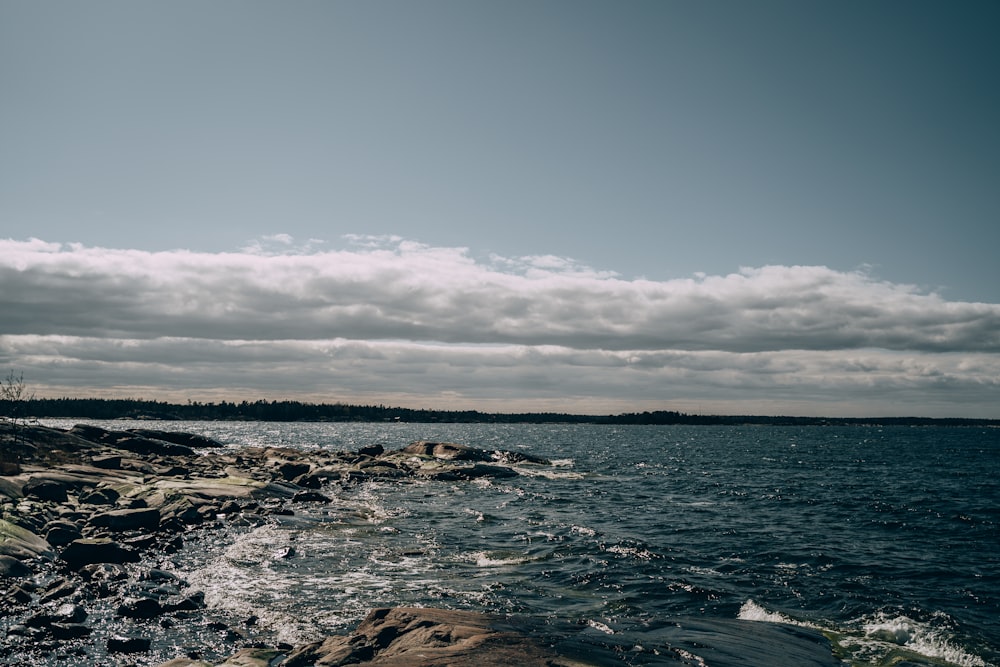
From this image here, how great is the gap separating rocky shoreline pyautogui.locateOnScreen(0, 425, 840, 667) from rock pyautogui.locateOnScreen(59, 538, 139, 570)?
0.12ft

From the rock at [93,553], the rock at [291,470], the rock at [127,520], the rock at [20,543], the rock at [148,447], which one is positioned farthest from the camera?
the rock at [148,447]

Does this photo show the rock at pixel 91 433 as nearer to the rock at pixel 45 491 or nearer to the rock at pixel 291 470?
the rock at pixel 291 470

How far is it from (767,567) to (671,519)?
11872mm

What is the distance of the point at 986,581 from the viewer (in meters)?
22.8

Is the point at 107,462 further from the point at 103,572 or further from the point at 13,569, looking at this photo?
the point at 103,572

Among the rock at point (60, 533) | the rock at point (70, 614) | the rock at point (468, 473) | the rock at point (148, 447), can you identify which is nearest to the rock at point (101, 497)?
the rock at point (60, 533)

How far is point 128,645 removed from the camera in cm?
1404

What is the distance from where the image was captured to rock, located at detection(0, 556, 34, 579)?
18.8 meters

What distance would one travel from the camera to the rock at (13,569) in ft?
61.6

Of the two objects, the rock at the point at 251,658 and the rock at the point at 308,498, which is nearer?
the rock at the point at 251,658

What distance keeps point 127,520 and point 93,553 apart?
6.92 m

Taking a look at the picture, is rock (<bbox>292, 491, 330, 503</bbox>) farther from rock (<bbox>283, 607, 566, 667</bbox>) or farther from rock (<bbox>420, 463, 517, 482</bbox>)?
rock (<bbox>283, 607, 566, 667</bbox>)

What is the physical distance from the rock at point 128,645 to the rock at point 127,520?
1541cm

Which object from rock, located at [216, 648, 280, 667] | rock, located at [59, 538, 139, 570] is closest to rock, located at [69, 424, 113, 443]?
rock, located at [59, 538, 139, 570]
